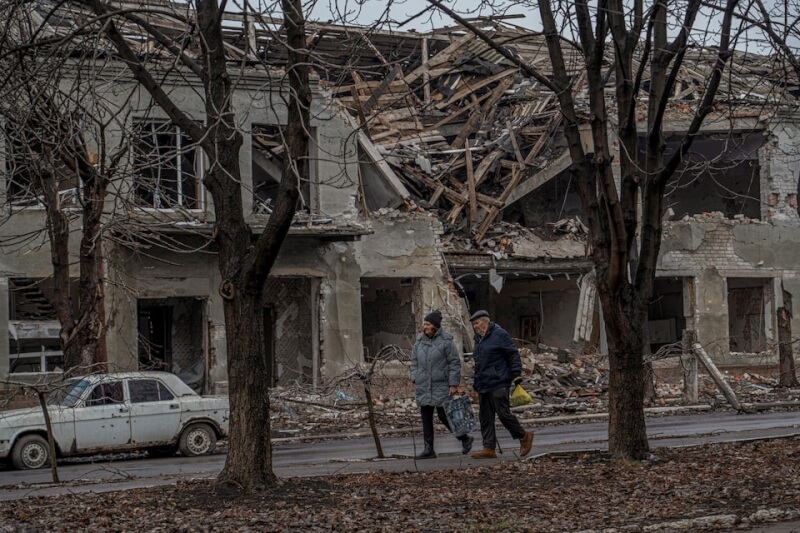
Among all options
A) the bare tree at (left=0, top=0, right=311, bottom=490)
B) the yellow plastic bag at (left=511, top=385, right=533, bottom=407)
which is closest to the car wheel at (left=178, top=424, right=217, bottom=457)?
the yellow plastic bag at (left=511, top=385, right=533, bottom=407)

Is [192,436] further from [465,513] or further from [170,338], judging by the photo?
[170,338]

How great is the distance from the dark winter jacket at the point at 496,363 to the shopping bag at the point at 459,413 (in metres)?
0.29

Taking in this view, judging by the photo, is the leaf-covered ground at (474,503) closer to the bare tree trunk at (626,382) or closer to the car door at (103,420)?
the bare tree trunk at (626,382)

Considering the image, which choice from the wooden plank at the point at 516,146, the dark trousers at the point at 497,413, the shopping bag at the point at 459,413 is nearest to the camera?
the dark trousers at the point at 497,413

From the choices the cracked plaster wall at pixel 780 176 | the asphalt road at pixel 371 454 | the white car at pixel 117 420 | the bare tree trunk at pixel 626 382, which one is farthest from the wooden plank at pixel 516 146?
the bare tree trunk at pixel 626 382

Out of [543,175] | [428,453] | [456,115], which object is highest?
[456,115]

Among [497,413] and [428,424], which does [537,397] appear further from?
[497,413]

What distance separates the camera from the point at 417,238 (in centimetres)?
2733

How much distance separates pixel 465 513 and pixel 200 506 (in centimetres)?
220

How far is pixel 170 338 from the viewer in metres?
29.2

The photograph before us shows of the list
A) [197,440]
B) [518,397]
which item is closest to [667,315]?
[197,440]

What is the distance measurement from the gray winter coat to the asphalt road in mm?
778

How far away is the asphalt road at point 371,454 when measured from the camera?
41.1ft

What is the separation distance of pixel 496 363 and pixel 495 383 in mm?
242
